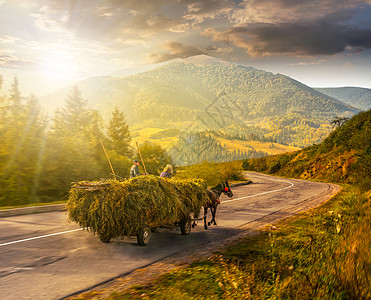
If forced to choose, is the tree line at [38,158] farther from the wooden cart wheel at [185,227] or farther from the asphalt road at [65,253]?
the wooden cart wheel at [185,227]

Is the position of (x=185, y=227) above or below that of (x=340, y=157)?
below

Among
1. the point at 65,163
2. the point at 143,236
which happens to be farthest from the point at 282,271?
the point at 65,163

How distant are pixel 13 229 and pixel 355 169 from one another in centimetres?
4270

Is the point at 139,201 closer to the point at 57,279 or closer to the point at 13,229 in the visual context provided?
the point at 57,279

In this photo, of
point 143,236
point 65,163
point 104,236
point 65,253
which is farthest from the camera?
point 65,163

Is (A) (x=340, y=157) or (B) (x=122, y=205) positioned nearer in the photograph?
(B) (x=122, y=205)

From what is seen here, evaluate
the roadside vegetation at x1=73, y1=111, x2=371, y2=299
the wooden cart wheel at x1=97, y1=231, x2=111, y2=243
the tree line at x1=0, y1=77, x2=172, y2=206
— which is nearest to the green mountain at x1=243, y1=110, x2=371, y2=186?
the tree line at x1=0, y1=77, x2=172, y2=206

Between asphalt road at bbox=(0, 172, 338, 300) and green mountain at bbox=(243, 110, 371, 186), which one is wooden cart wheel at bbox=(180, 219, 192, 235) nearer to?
asphalt road at bbox=(0, 172, 338, 300)

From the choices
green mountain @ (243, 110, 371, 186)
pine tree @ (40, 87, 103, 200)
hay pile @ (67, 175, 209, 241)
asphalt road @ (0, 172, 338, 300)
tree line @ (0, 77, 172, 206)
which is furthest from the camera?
green mountain @ (243, 110, 371, 186)

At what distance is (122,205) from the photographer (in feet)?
22.2

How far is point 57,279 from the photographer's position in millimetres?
5180

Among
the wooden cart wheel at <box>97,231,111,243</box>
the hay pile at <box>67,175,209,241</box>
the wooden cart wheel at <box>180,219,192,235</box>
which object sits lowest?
the wooden cart wheel at <box>180,219,192,235</box>

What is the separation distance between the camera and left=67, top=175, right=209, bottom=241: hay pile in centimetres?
673

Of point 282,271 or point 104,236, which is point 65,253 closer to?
point 104,236
